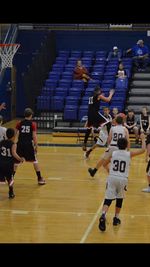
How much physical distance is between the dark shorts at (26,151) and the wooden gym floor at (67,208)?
0.68 metres

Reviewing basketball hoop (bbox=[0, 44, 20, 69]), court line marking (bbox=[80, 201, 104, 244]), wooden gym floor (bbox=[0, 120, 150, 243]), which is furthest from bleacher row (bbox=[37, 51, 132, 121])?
court line marking (bbox=[80, 201, 104, 244])

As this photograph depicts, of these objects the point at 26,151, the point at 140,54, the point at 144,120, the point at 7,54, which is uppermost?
the point at 140,54

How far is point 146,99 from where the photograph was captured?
22172 mm

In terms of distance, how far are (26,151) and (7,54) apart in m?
10.4

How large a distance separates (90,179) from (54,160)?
8.28 ft

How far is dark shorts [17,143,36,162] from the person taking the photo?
11977mm

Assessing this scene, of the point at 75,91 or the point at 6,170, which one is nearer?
the point at 6,170

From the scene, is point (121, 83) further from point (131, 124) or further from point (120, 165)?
point (120, 165)

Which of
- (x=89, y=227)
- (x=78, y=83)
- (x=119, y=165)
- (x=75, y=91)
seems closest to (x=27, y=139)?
(x=89, y=227)

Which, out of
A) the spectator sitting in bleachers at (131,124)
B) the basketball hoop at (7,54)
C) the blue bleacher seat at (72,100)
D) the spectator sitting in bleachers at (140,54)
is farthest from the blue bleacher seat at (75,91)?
the spectator sitting in bleachers at (131,124)

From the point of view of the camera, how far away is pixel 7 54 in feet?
71.2

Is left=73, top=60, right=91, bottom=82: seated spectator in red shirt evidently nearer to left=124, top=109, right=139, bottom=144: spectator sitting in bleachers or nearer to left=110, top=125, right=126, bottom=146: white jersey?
left=124, top=109, right=139, bottom=144: spectator sitting in bleachers

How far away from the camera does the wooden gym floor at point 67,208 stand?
8797mm
